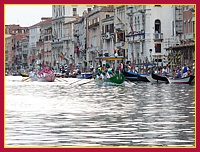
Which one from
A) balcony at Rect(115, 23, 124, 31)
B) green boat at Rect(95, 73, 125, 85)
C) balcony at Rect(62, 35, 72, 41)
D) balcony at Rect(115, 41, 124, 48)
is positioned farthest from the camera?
balcony at Rect(62, 35, 72, 41)

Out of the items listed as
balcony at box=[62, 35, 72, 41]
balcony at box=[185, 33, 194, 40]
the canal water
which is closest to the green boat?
balcony at box=[185, 33, 194, 40]

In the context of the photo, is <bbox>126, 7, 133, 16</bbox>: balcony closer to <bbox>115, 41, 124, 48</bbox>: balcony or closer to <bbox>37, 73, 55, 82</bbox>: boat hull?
<bbox>115, 41, 124, 48</bbox>: balcony

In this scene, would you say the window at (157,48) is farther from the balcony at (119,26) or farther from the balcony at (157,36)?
the balcony at (119,26)

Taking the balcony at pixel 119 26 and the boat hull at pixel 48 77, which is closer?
the boat hull at pixel 48 77

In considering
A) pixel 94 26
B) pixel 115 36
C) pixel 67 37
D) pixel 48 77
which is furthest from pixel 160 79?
pixel 67 37

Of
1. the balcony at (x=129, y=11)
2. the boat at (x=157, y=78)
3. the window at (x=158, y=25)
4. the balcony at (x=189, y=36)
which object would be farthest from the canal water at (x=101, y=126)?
the balcony at (x=129, y=11)

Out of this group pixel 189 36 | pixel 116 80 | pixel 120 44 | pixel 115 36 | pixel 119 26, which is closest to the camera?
pixel 116 80

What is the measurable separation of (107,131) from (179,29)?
40472 mm

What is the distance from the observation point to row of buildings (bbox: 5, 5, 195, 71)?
1796 inches

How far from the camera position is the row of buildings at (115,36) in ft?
150

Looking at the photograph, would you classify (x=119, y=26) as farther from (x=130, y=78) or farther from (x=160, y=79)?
(x=160, y=79)

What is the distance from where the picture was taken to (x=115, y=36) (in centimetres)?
6469

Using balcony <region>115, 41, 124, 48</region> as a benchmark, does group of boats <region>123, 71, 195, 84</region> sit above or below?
below

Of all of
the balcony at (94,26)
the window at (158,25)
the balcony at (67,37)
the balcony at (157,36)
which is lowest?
the balcony at (157,36)
